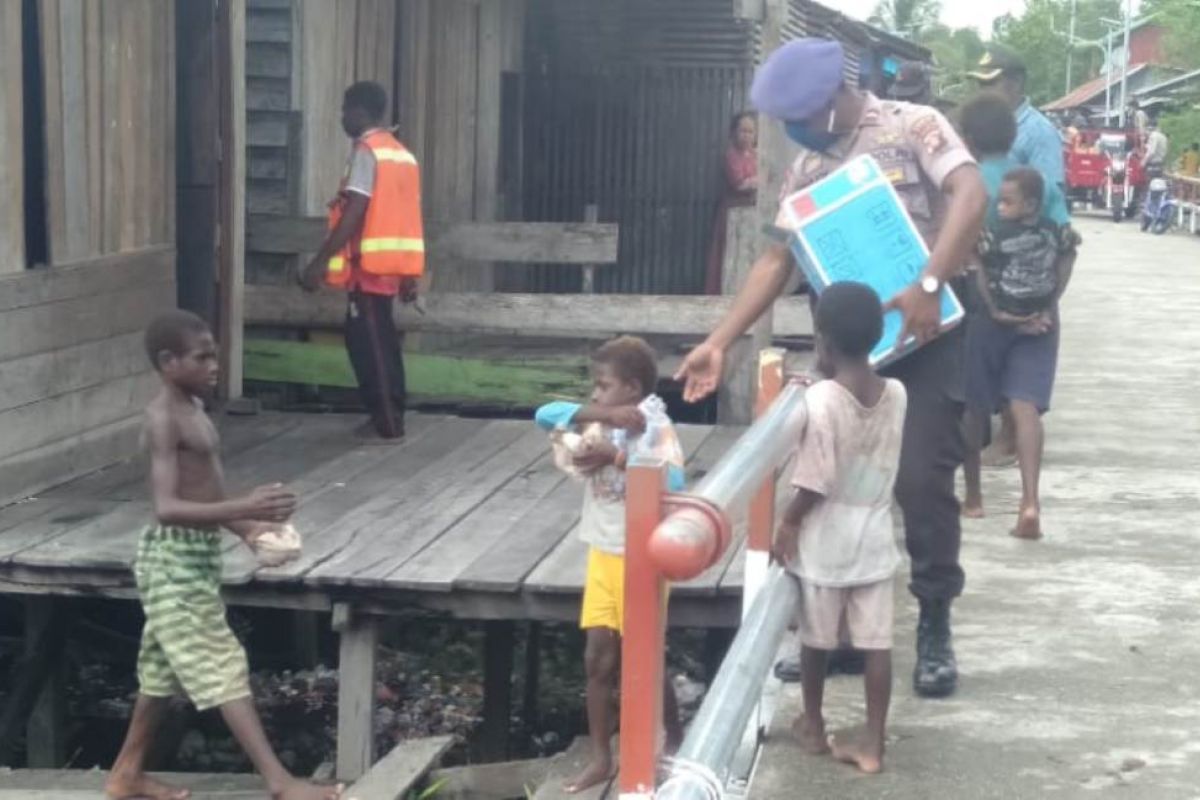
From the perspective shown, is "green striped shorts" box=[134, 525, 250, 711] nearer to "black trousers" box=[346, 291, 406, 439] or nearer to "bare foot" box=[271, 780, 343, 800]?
"bare foot" box=[271, 780, 343, 800]

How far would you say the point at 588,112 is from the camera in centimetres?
1416

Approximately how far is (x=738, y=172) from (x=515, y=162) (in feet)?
5.42

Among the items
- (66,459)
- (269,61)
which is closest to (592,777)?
(66,459)

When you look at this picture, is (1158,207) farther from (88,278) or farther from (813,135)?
(813,135)

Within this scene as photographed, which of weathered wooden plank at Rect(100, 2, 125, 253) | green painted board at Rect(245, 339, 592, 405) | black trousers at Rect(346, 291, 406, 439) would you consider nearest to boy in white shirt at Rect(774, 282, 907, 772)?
black trousers at Rect(346, 291, 406, 439)

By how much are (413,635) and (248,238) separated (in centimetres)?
223

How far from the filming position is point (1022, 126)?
8.55 meters

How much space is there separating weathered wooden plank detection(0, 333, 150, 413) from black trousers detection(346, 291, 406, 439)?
0.92 meters

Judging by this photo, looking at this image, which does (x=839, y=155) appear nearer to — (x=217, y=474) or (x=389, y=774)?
(x=217, y=474)

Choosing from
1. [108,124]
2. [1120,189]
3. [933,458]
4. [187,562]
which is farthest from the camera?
[1120,189]

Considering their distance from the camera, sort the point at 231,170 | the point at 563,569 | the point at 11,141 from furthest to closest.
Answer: the point at 231,170 → the point at 11,141 → the point at 563,569

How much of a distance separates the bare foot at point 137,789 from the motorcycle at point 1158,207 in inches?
1088

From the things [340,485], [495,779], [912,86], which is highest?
[912,86]

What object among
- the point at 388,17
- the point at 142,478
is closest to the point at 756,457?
the point at 142,478
